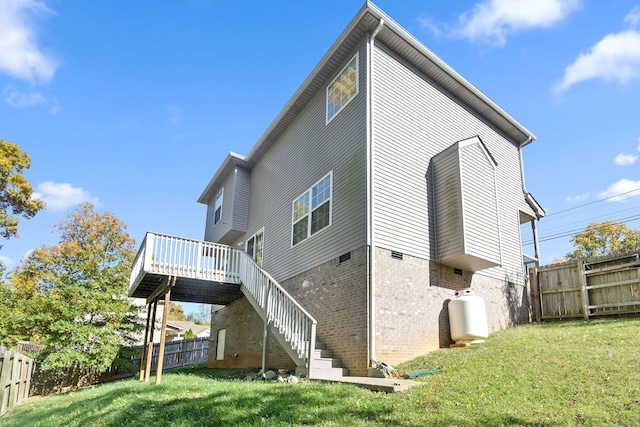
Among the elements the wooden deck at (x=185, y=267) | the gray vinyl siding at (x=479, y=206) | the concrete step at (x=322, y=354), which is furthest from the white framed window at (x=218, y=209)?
the gray vinyl siding at (x=479, y=206)

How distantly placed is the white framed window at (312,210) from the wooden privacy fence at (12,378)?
747 cm

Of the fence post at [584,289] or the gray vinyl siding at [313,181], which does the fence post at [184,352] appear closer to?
the gray vinyl siding at [313,181]

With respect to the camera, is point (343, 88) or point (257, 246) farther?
point (257, 246)

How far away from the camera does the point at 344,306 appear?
9430 millimetres

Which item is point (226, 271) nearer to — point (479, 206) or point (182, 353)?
point (479, 206)

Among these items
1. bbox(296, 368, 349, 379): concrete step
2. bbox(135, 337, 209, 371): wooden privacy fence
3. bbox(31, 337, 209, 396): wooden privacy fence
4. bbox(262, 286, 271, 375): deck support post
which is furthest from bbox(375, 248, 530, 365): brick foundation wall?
bbox(135, 337, 209, 371): wooden privacy fence

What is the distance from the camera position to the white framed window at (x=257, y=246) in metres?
15.0

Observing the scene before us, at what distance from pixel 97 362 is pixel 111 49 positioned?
1137 cm

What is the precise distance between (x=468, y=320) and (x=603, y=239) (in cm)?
2883

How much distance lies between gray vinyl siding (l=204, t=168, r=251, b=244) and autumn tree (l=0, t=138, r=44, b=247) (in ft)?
43.2

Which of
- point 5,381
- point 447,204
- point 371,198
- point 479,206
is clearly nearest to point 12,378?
point 5,381

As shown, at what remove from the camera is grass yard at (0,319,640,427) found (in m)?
4.81

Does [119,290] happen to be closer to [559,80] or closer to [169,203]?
[169,203]

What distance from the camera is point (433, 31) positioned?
37.2 feet
